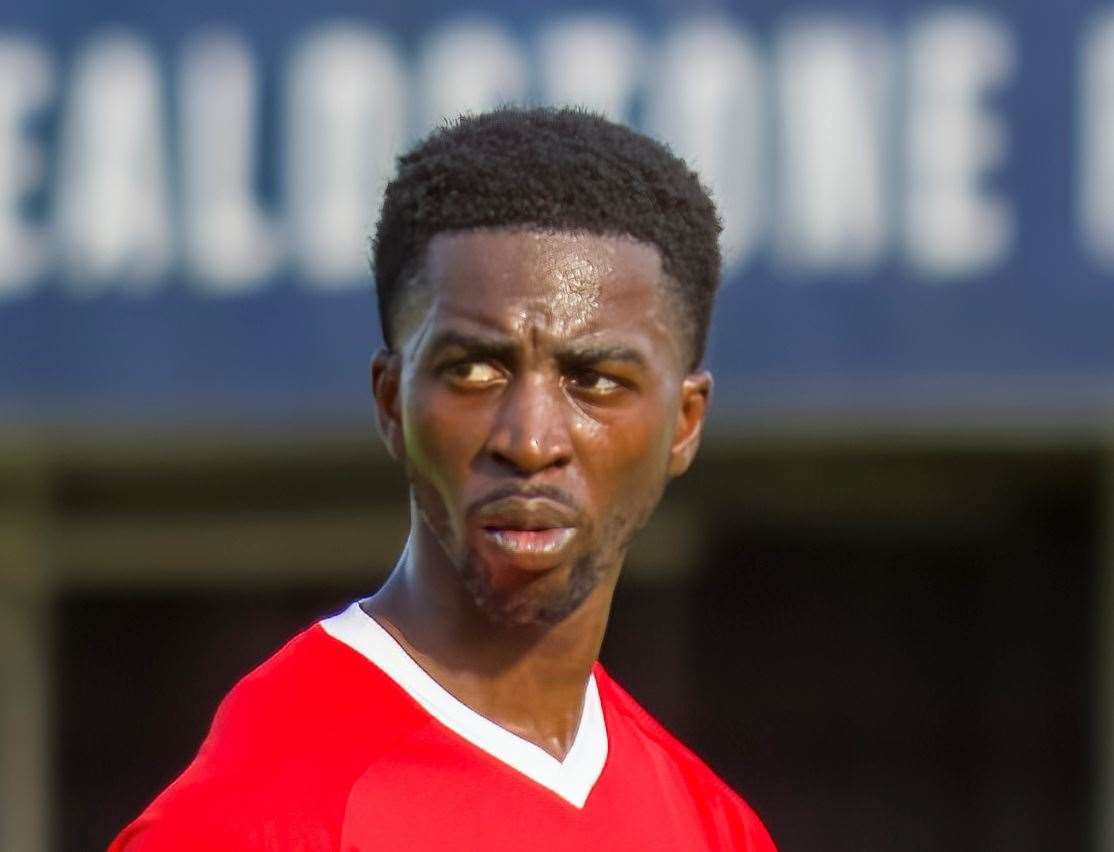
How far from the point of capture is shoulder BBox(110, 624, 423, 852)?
1.83 m

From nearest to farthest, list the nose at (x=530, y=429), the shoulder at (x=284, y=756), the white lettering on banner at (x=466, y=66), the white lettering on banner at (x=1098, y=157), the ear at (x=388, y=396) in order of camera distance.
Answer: the shoulder at (x=284, y=756) < the nose at (x=530, y=429) < the ear at (x=388, y=396) < the white lettering on banner at (x=1098, y=157) < the white lettering on banner at (x=466, y=66)

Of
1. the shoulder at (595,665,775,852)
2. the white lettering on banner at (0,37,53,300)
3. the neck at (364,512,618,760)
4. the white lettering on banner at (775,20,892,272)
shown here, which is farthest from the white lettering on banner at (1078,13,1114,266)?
the neck at (364,512,618,760)

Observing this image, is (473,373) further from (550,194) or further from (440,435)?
(550,194)

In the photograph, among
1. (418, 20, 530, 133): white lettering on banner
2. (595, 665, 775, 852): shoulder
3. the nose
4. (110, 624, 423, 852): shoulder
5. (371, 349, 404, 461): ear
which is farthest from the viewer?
(418, 20, 530, 133): white lettering on banner

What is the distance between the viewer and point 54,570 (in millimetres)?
7613

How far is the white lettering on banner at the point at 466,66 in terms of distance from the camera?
5.73 meters

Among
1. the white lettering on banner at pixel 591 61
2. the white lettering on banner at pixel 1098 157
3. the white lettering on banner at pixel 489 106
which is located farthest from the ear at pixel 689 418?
the white lettering on banner at pixel 1098 157

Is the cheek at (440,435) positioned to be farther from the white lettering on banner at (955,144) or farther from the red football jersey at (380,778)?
the white lettering on banner at (955,144)

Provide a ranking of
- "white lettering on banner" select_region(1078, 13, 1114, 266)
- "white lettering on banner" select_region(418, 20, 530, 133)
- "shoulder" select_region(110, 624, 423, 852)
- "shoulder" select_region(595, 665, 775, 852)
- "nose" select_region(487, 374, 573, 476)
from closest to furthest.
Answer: "shoulder" select_region(110, 624, 423, 852) → "nose" select_region(487, 374, 573, 476) → "shoulder" select_region(595, 665, 775, 852) → "white lettering on banner" select_region(1078, 13, 1114, 266) → "white lettering on banner" select_region(418, 20, 530, 133)

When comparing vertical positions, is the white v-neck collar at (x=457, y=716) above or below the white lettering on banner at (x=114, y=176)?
below

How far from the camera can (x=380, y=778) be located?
77.6 inches

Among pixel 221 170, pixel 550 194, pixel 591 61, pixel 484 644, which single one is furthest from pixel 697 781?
pixel 221 170

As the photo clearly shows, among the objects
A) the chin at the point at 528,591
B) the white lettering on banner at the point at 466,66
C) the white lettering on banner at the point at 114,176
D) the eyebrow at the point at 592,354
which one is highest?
the white lettering on banner at the point at 466,66

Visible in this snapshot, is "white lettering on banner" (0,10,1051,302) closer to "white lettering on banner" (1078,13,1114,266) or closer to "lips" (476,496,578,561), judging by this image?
"white lettering on banner" (1078,13,1114,266)
